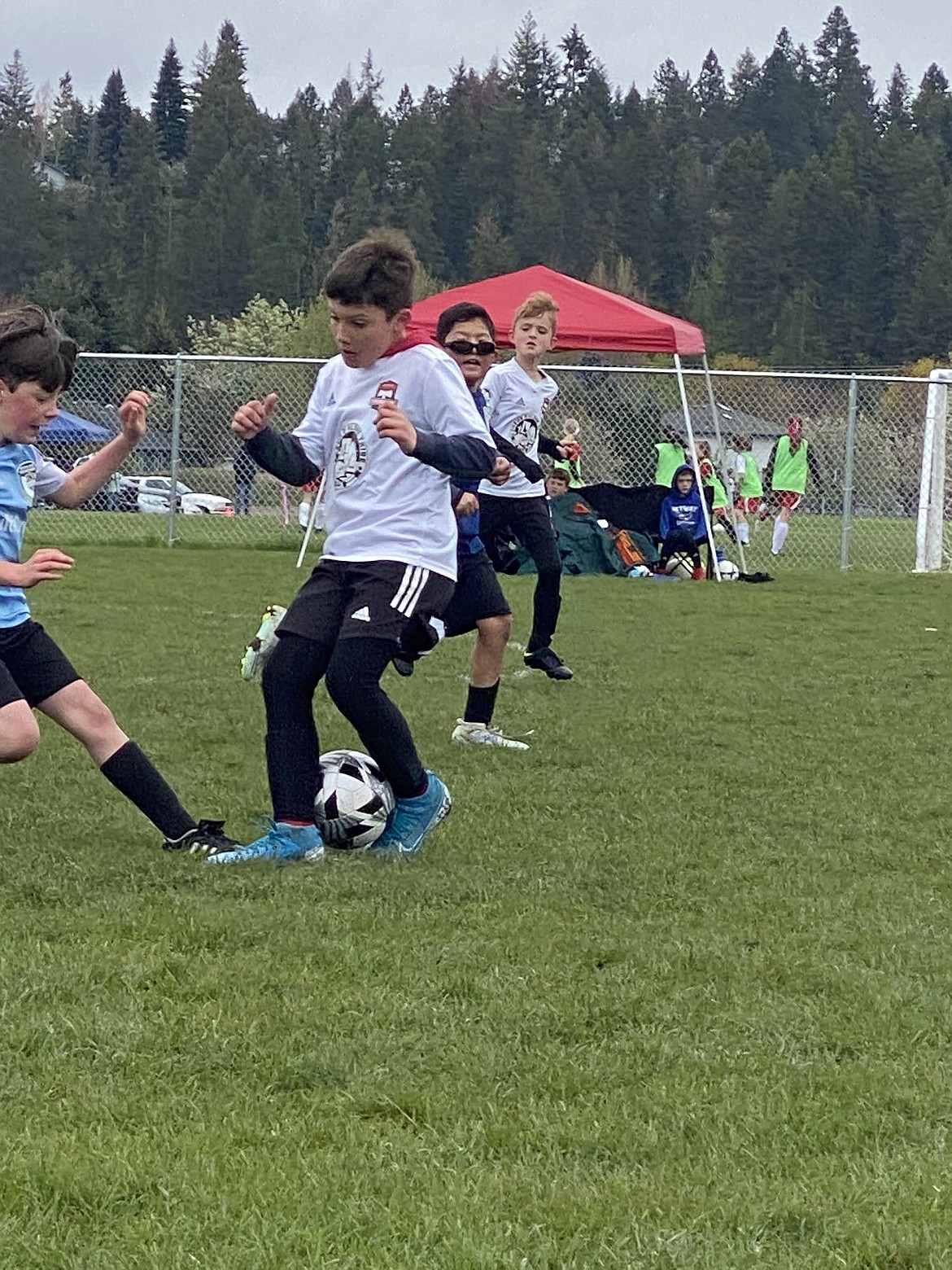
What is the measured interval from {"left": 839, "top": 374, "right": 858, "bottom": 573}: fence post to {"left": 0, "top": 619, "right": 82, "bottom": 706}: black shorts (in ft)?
43.4

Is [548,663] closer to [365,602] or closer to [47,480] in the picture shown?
[365,602]

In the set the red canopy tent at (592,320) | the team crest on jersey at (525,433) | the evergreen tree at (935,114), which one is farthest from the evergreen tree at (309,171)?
the team crest on jersey at (525,433)

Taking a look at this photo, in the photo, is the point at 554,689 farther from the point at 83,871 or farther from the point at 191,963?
the point at 191,963

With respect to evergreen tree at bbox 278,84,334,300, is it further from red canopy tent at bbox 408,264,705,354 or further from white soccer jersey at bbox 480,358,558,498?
white soccer jersey at bbox 480,358,558,498

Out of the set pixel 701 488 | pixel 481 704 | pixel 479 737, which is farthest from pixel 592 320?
pixel 479 737

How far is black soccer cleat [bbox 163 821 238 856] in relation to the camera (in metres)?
4.96

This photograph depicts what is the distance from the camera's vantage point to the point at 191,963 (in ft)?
12.6

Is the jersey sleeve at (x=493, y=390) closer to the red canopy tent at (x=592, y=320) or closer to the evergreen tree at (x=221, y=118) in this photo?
the red canopy tent at (x=592, y=320)

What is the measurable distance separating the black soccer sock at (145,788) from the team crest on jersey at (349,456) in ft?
3.16

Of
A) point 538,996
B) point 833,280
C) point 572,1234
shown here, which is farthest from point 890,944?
point 833,280

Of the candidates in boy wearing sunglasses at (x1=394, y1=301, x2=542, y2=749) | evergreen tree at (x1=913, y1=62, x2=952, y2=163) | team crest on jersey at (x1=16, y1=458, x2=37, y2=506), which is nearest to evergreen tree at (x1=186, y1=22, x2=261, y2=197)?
evergreen tree at (x1=913, y1=62, x2=952, y2=163)

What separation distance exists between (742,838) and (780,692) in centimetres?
352

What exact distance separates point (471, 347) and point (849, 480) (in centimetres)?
1103

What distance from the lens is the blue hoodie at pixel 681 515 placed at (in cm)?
1705
